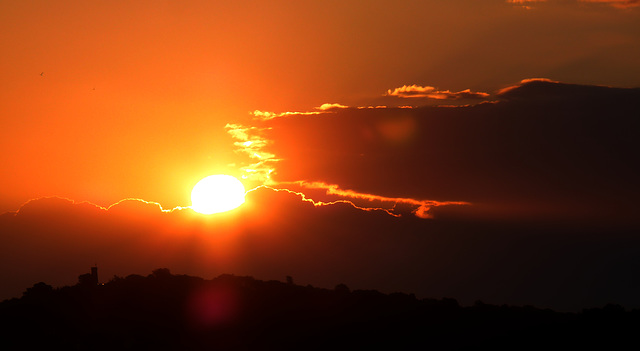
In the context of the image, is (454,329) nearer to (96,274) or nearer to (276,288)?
(276,288)

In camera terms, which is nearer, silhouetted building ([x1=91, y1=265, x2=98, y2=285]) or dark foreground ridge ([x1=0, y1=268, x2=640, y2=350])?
dark foreground ridge ([x1=0, y1=268, x2=640, y2=350])

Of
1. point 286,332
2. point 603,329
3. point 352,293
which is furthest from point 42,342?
point 603,329

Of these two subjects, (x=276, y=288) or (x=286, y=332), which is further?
(x=276, y=288)

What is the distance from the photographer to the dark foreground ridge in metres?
91.9

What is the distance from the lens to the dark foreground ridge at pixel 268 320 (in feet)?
302

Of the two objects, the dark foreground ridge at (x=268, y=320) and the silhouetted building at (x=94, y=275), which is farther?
the silhouetted building at (x=94, y=275)

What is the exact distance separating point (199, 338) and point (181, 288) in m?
10.9

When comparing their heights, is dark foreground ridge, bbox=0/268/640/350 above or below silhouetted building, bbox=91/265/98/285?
below

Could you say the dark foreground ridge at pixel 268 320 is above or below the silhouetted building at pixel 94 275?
below

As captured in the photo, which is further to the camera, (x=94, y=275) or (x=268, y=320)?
(x=94, y=275)

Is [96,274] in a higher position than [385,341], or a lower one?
higher

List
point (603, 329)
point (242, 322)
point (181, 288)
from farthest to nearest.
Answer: point (181, 288), point (242, 322), point (603, 329)

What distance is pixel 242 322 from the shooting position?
98000 millimetres

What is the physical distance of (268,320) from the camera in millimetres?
98000
